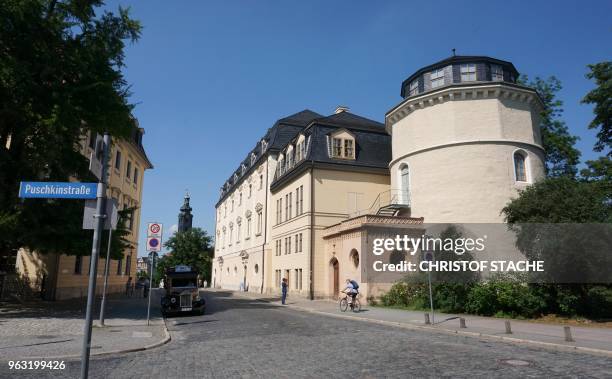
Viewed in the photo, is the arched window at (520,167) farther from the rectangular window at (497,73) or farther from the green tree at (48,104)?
the green tree at (48,104)

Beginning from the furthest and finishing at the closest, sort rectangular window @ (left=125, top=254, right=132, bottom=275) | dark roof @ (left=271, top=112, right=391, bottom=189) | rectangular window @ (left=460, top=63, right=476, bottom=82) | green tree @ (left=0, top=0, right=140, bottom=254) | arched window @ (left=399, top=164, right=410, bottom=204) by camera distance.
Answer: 1. rectangular window @ (left=125, top=254, right=132, bottom=275)
2. dark roof @ (left=271, top=112, right=391, bottom=189)
3. arched window @ (left=399, top=164, right=410, bottom=204)
4. rectangular window @ (left=460, top=63, right=476, bottom=82)
5. green tree @ (left=0, top=0, right=140, bottom=254)

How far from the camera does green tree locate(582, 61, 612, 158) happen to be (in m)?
26.4

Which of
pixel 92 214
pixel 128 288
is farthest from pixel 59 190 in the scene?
pixel 128 288

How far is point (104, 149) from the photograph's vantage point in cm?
574

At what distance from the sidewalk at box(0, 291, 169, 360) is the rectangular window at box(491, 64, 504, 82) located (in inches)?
973

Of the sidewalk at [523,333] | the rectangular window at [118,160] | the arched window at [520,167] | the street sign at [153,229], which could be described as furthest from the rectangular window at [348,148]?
the street sign at [153,229]

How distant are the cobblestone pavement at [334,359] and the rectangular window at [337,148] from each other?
22.3 m

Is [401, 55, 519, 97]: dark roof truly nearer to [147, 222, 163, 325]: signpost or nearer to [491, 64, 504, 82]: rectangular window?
[491, 64, 504, 82]: rectangular window

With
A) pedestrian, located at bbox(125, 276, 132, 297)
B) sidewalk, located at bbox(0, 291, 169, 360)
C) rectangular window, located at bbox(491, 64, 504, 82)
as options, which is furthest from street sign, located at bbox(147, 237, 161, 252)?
rectangular window, located at bbox(491, 64, 504, 82)

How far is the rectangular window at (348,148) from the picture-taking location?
3509 centimetres

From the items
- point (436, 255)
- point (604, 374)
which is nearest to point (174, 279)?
point (436, 255)

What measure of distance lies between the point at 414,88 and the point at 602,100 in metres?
11.6

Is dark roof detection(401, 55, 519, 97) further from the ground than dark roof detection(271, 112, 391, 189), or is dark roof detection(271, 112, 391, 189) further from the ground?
dark roof detection(401, 55, 519, 97)

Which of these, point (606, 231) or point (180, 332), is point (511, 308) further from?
point (180, 332)
